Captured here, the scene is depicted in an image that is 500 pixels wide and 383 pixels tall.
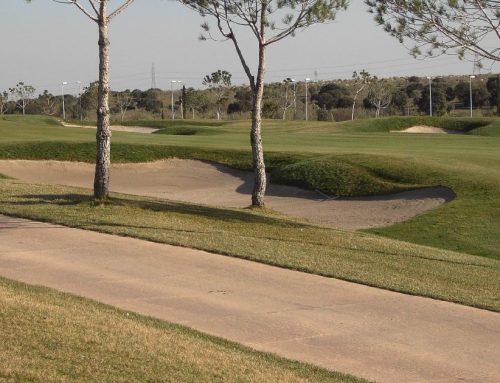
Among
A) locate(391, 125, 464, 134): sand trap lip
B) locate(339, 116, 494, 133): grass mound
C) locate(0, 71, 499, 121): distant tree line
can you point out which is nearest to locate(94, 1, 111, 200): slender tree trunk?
locate(339, 116, 494, 133): grass mound

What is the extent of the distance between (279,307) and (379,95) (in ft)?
240

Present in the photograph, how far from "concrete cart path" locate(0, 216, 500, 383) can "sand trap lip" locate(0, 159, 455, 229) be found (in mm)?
10600

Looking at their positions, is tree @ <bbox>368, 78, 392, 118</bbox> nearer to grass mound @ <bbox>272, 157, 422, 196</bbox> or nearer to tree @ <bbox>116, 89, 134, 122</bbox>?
tree @ <bbox>116, 89, 134, 122</bbox>

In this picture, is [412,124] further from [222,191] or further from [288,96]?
[288,96]

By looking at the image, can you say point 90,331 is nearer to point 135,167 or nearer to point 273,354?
point 273,354

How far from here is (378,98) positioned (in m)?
81.7

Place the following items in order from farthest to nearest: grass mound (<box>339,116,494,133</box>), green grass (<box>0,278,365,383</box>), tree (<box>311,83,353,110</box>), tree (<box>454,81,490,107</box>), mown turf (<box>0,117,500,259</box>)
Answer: tree (<box>311,83,353,110</box>) < tree (<box>454,81,490,107</box>) < grass mound (<box>339,116,494,133</box>) < mown turf (<box>0,117,500,259</box>) < green grass (<box>0,278,365,383</box>)

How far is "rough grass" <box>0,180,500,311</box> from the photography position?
12284mm

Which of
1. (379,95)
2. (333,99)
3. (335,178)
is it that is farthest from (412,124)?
(333,99)

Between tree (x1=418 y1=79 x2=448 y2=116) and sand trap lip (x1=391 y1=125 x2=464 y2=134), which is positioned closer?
sand trap lip (x1=391 y1=125 x2=464 y2=134)

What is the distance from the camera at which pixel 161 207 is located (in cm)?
1853

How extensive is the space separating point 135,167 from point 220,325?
21269 mm

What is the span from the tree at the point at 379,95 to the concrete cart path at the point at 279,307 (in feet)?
230

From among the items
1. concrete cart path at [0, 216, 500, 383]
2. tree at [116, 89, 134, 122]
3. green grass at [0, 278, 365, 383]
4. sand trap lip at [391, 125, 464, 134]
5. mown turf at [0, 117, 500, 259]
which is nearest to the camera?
green grass at [0, 278, 365, 383]
